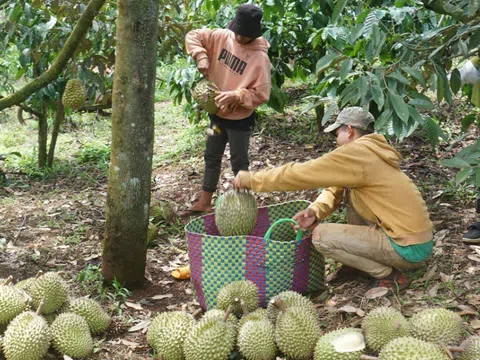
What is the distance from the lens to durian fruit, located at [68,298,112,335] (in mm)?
2924

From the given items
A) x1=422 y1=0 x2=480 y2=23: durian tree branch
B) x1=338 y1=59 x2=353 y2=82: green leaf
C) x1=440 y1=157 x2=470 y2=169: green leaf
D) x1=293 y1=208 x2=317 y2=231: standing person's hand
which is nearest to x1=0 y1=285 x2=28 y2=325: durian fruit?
x1=293 y1=208 x2=317 y2=231: standing person's hand

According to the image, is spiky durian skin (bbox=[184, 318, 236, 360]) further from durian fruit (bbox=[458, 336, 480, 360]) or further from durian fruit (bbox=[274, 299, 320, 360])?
durian fruit (bbox=[458, 336, 480, 360])

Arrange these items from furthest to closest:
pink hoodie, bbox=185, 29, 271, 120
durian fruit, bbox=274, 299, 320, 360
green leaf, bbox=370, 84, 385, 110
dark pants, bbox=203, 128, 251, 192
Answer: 1. dark pants, bbox=203, 128, 251, 192
2. pink hoodie, bbox=185, 29, 271, 120
3. durian fruit, bbox=274, 299, 320, 360
4. green leaf, bbox=370, 84, 385, 110

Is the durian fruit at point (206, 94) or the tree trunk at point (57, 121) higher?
the durian fruit at point (206, 94)

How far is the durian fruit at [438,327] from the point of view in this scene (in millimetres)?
2387

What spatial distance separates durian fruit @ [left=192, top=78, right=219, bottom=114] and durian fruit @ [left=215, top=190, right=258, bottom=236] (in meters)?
1.17

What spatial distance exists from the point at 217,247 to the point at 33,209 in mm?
2595

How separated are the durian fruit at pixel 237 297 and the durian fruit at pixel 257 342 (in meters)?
0.25

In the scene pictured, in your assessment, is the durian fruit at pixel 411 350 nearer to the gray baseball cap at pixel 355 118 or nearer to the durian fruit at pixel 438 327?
the durian fruit at pixel 438 327

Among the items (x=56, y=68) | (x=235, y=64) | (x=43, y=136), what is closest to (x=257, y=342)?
(x=56, y=68)

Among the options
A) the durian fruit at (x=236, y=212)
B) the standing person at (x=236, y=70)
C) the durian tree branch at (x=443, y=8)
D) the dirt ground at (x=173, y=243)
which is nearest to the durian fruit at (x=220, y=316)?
the dirt ground at (x=173, y=243)

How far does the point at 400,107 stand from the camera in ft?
7.35

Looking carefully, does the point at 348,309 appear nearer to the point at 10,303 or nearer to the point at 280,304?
the point at 280,304

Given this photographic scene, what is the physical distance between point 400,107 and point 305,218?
1.24 m
